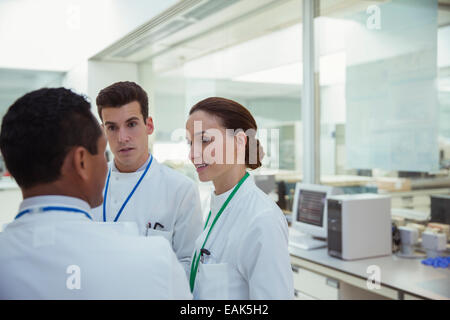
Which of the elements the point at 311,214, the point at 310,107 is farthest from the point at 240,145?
the point at 310,107

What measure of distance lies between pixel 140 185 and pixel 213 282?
57 centimetres

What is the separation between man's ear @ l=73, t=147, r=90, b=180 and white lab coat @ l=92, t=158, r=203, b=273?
62 cm

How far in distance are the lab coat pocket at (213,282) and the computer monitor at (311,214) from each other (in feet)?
6.17

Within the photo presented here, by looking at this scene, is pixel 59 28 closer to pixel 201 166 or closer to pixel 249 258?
pixel 201 166

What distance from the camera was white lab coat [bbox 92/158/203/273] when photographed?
1.47 meters

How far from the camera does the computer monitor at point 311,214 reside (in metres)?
2.92

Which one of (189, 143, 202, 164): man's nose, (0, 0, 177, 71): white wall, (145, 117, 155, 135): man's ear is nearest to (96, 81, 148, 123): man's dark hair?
(145, 117, 155, 135): man's ear

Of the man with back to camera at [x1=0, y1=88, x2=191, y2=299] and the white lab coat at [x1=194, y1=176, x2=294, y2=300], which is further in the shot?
the white lab coat at [x1=194, y1=176, x2=294, y2=300]

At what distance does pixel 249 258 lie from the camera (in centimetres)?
107

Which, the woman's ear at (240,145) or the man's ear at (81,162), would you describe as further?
the woman's ear at (240,145)

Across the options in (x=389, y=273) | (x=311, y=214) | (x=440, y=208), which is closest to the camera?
(x=389, y=273)

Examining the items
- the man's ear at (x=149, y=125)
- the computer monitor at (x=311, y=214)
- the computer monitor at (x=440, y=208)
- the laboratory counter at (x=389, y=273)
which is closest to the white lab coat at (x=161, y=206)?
the man's ear at (x=149, y=125)

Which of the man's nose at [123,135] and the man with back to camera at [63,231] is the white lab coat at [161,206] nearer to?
the man's nose at [123,135]

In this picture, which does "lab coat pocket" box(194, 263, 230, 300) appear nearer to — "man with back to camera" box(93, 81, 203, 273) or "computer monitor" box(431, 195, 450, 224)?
"man with back to camera" box(93, 81, 203, 273)
